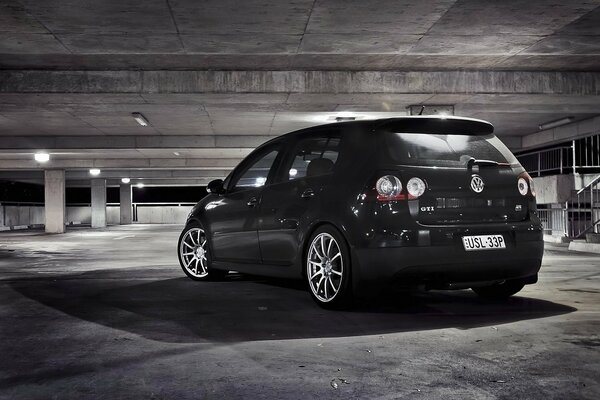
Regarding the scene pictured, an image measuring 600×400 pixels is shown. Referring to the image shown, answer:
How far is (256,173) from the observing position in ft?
22.6

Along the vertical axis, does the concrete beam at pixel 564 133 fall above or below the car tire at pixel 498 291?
above

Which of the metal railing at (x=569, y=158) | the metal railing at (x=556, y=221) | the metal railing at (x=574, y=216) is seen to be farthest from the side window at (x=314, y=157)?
Result: the metal railing at (x=569, y=158)

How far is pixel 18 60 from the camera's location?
12.1m

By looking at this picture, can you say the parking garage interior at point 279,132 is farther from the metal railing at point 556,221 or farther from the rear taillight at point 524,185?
the rear taillight at point 524,185

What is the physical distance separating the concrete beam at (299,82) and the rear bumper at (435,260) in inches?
341

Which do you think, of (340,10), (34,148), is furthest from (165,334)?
(34,148)

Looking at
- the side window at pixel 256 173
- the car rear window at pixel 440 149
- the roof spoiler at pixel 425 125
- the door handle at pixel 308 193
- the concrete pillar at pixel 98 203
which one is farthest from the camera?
the concrete pillar at pixel 98 203

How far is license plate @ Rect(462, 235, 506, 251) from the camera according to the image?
5086 millimetres

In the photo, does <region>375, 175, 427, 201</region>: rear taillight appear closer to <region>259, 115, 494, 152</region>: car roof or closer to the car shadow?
<region>259, 115, 494, 152</region>: car roof

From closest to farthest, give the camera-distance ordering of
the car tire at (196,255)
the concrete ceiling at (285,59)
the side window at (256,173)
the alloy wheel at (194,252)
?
the side window at (256,173) → the car tire at (196,255) → the alloy wheel at (194,252) → the concrete ceiling at (285,59)

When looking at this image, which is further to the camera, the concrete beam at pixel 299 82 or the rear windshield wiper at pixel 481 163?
the concrete beam at pixel 299 82

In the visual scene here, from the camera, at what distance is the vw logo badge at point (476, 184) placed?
17.1 feet

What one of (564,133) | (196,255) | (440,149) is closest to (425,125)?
(440,149)

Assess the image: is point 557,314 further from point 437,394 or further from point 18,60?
point 18,60
